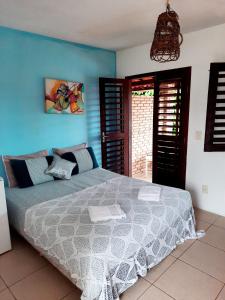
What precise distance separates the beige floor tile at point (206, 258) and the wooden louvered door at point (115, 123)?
1.90 m

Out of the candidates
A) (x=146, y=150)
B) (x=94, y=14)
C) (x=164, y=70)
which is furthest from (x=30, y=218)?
(x=146, y=150)

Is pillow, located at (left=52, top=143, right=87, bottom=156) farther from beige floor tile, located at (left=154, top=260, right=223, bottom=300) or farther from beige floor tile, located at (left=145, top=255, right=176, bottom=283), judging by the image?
beige floor tile, located at (left=154, top=260, right=223, bottom=300)

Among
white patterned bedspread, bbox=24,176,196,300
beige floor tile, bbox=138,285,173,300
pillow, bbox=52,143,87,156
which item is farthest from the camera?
pillow, bbox=52,143,87,156

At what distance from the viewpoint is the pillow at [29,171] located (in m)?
2.52

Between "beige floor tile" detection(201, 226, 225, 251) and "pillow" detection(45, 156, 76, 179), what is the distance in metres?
1.82

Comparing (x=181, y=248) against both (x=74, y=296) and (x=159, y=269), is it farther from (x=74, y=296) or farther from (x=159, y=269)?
(x=74, y=296)

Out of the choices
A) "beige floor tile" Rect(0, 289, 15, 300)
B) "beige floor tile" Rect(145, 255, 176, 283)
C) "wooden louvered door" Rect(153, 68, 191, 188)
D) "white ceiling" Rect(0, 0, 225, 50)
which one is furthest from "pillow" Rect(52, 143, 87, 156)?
"beige floor tile" Rect(145, 255, 176, 283)

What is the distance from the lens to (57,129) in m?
3.14

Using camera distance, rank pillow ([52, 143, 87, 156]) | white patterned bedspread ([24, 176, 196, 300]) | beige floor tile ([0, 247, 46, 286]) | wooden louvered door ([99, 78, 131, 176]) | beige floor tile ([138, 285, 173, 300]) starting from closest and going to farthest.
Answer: white patterned bedspread ([24, 176, 196, 300]), beige floor tile ([138, 285, 173, 300]), beige floor tile ([0, 247, 46, 286]), pillow ([52, 143, 87, 156]), wooden louvered door ([99, 78, 131, 176])

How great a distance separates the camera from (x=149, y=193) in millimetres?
2209

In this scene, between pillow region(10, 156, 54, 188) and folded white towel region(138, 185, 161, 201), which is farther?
pillow region(10, 156, 54, 188)

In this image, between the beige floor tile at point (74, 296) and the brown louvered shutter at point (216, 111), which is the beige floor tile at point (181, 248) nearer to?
the beige floor tile at point (74, 296)

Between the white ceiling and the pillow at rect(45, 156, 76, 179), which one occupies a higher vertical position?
the white ceiling

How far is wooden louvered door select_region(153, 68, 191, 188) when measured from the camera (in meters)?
2.96
